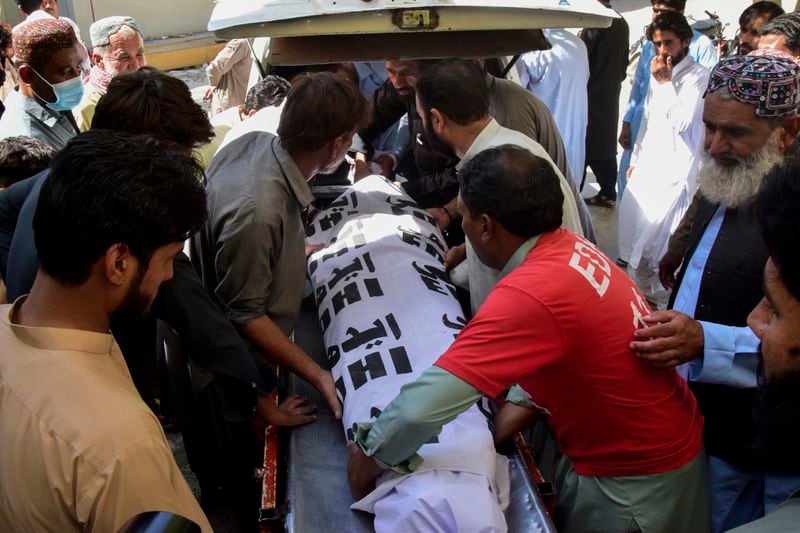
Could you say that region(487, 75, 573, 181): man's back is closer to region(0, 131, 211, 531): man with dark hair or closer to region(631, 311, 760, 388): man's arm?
region(631, 311, 760, 388): man's arm

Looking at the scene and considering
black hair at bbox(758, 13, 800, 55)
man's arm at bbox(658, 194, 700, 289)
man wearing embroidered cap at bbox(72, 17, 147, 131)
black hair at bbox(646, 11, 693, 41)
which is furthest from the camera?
black hair at bbox(646, 11, 693, 41)

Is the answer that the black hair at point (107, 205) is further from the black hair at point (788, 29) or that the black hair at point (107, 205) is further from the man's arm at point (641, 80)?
the man's arm at point (641, 80)

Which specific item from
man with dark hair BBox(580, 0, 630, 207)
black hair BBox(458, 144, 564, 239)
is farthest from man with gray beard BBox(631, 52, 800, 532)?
man with dark hair BBox(580, 0, 630, 207)

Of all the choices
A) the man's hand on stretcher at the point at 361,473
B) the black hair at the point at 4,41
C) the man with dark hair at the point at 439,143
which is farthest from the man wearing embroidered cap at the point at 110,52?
the man's hand on stretcher at the point at 361,473

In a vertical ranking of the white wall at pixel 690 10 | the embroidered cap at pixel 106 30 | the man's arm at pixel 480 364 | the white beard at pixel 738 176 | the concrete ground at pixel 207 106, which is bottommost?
the concrete ground at pixel 207 106

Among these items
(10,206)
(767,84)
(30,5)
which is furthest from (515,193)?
(30,5)

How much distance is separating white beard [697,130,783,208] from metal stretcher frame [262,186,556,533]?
1.00 meters

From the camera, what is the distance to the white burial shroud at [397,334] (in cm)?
179

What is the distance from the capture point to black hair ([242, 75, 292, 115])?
3551mm

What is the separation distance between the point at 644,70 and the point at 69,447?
5116 millimetres

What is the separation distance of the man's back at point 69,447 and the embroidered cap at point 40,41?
2510 millimetres

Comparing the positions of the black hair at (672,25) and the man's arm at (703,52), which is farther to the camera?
the man's arm at (703,52)

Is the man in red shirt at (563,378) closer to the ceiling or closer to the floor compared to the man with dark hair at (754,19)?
closer to the floor

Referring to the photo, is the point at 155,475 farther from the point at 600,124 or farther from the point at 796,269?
the point at 600,124
